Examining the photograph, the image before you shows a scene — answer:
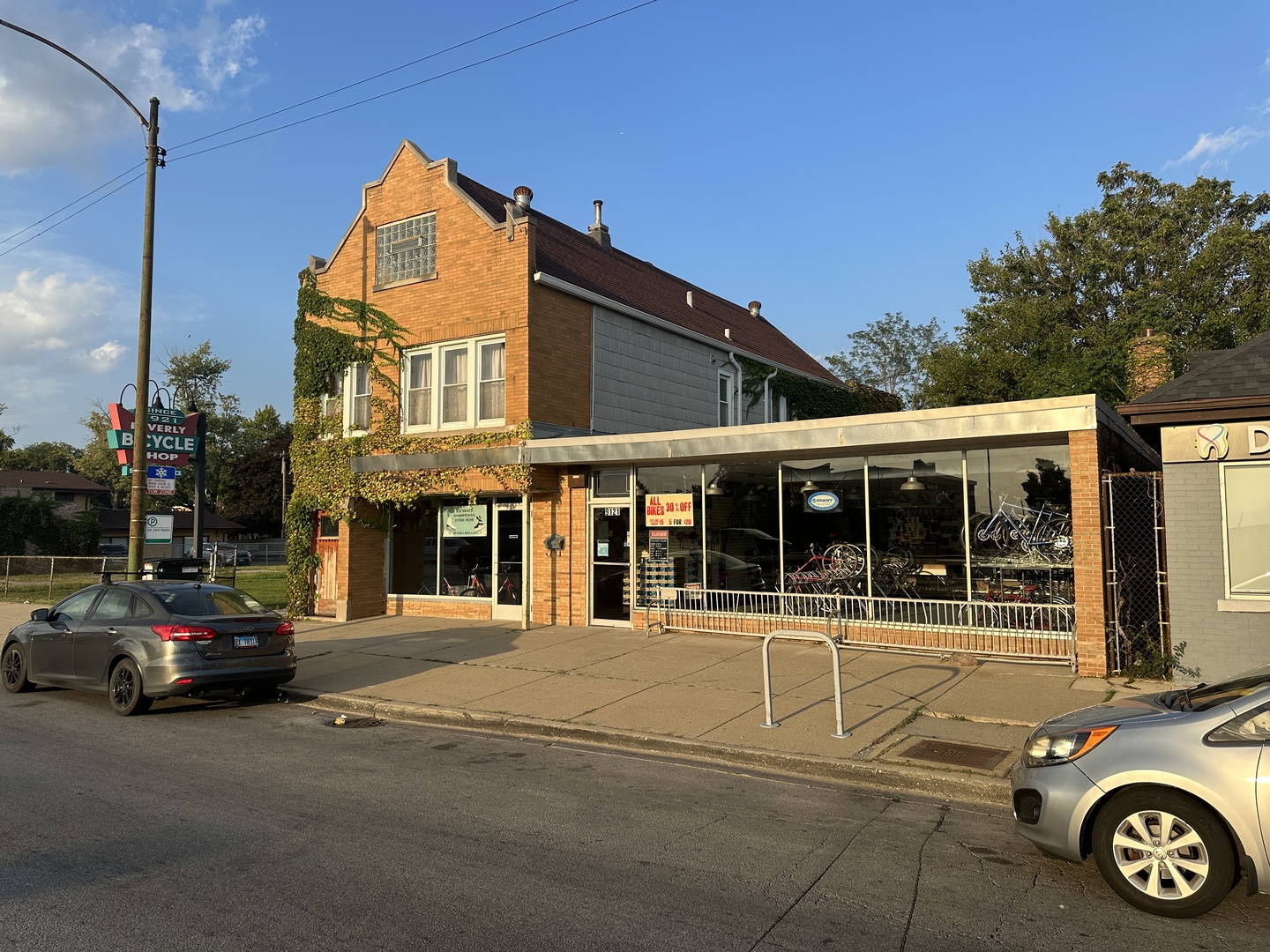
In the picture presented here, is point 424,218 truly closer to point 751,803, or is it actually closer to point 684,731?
point 684,731

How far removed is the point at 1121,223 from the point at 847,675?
34875mm

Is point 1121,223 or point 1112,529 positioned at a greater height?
point 1121,223

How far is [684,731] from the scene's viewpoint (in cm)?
849

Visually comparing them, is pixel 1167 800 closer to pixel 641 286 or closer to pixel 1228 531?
pixel 1228 531

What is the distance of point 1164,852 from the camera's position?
4.46m

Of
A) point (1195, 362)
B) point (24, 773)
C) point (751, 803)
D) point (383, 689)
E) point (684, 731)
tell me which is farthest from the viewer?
A: point (1195, 362)

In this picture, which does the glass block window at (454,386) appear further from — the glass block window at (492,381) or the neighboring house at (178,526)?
the neighboring house at (178,526)

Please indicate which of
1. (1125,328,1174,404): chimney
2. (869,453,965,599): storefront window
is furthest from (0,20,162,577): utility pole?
(1125,328,1174,404): chimney

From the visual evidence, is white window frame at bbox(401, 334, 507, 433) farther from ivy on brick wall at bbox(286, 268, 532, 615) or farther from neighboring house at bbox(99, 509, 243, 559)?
neighboring house at bbox(99, 509, 243, 559)

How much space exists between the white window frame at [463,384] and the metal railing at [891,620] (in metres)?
5.08

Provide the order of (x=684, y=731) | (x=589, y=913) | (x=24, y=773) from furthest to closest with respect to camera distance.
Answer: (x=684, y=731)
(x=24, y=773)
(x=589, y=913)

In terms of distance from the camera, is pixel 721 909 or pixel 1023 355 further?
pixel 1023 355

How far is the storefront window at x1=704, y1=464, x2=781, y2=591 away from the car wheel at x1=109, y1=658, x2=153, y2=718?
27.7ft

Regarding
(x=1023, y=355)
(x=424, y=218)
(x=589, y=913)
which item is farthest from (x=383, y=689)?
(x=1023, y=355)
